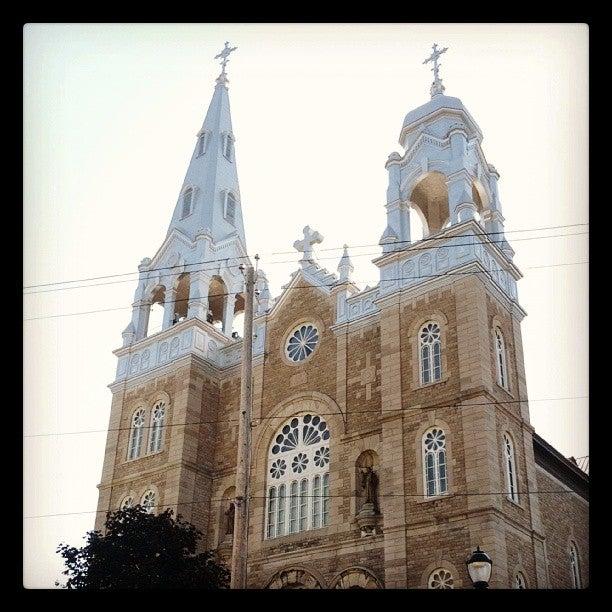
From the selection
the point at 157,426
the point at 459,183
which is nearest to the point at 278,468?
the point at 157,426

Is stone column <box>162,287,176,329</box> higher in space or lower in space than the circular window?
higher

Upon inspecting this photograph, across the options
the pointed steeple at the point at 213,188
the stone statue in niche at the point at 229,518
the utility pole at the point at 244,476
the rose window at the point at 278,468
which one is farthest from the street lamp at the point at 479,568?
the pointed steeple at the point at 213,188

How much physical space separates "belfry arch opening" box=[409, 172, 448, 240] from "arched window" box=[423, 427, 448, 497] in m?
9.56

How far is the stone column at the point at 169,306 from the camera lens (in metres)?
35.1

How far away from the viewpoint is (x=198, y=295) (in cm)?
3488

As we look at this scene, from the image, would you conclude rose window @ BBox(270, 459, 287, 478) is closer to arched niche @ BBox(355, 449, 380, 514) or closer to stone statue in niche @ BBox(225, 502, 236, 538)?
stone statue in niche @ BBox(225, 502, 236, 538)

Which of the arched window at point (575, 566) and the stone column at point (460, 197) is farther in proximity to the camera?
the stone column at point (460, 197)

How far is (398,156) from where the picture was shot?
31594 millimetres

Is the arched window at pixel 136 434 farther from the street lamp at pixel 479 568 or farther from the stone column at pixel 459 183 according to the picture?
the street lamp at pixel 479 568

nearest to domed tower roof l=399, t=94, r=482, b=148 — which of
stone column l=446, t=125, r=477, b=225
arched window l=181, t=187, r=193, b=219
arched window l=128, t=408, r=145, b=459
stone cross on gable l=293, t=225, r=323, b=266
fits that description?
stone column l=446, t=125, r=477, b=225

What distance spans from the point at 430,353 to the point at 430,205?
8.58 meters

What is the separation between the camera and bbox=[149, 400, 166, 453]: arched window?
31.7 m

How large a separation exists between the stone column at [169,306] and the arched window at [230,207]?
4.59 meters

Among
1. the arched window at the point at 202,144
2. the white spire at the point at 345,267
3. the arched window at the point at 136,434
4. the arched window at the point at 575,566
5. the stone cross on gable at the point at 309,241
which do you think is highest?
the arched window at the point at 202,144
